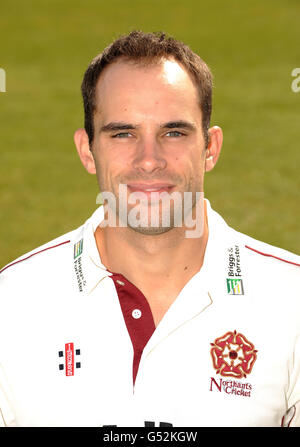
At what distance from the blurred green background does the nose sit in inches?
227

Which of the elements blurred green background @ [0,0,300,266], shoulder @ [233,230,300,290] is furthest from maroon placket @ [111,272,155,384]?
blurred green background @ [0,0,300,266]

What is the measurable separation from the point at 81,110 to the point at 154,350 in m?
10.7

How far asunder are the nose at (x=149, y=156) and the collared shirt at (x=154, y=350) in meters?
0.48

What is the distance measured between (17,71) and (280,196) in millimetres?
7301

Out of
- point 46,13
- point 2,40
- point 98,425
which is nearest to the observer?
point 98,425

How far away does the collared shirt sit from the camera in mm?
3254

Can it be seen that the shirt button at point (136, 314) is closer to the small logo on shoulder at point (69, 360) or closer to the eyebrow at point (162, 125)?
the small logo on shoulder at point (69, 360)

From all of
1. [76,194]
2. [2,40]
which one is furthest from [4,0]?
[76,194]

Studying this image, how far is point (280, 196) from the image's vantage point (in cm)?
1038

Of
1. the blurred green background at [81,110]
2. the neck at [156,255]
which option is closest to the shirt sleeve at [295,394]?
the neck at [156,255]

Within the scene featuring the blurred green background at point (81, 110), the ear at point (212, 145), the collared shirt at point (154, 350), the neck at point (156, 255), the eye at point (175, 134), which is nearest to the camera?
the collared shirt at point (154, 350)

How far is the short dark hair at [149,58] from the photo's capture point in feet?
11.2

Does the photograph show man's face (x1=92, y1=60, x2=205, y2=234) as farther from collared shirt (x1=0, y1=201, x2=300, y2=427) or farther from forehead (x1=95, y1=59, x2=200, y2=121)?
collared shirt (x1=0, y1=201, x2=300, y2=427)
